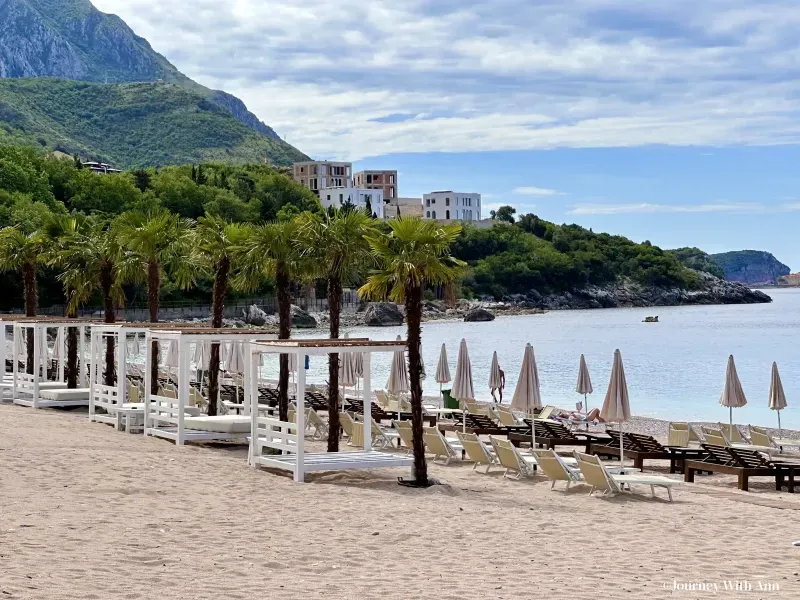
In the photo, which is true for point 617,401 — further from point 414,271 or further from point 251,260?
point 251,260

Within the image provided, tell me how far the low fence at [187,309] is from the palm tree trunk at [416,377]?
165 feet

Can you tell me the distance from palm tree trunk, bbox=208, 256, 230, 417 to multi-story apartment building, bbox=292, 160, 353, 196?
145 m

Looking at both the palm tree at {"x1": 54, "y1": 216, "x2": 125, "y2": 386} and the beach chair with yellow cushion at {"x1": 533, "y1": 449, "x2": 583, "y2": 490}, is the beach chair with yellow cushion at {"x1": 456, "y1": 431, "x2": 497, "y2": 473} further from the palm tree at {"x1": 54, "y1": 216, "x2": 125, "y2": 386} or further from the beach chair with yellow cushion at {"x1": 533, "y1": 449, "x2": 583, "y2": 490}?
the palm tree at {"x1": 54, "y1": 216, "x2": 125, "y2": 386}

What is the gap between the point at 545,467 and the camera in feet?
46.8

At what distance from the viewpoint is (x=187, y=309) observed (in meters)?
84.9

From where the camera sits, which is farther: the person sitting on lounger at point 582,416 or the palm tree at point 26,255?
the palm tree at point 26,255

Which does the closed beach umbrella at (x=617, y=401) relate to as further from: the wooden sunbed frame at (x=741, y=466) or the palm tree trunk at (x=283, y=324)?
the palm tree trunk at (x=283, y=324)

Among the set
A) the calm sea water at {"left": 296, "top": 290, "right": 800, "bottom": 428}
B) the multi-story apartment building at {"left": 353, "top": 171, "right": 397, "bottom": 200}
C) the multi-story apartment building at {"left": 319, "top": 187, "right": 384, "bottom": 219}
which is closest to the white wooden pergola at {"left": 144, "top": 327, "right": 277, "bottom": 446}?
the calm sea water at {"left": 296, "top": 290, "right": 800, "bottom": 428}

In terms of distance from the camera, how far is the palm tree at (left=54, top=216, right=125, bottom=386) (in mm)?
25156

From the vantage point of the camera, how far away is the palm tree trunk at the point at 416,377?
13875mm

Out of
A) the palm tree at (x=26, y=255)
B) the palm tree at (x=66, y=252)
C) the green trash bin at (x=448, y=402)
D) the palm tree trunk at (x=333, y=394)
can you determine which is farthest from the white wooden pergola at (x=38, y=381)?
the green trash bin at (x=448, y=402)

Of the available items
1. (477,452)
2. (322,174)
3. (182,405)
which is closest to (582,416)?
(477,452)

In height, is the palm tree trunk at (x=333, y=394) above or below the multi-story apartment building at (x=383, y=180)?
below

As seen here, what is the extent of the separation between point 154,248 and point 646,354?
58.7 metres
